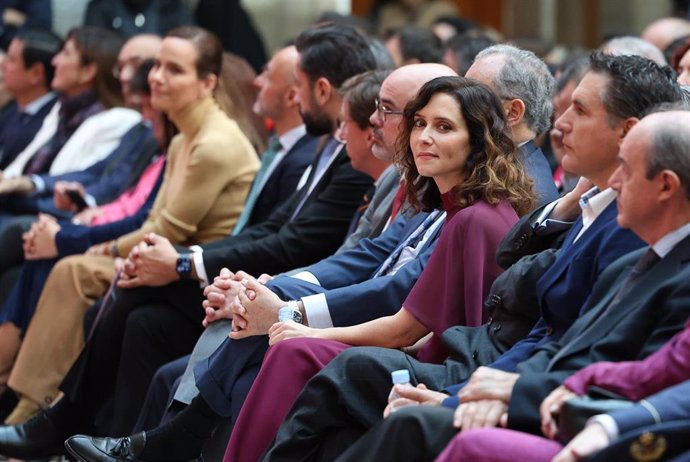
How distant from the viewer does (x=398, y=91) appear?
4285mm

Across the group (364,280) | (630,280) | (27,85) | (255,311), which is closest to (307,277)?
(364,280)

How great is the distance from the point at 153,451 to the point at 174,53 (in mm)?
2086

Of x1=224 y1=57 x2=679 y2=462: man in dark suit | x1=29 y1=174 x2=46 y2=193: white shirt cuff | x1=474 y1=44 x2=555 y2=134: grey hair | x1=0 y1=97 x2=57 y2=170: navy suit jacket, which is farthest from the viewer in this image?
x1=0 y1=97 x2=57 y2=170: navy suit jacket

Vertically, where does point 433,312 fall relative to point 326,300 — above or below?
above

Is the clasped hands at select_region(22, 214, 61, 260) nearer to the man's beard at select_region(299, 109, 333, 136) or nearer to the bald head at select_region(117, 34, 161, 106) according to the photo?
the bald head at select_region(117, 34, 161, 106)

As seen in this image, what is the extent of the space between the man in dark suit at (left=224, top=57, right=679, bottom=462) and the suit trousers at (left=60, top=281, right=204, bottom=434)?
1.53 metres

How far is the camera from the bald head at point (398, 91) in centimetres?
427

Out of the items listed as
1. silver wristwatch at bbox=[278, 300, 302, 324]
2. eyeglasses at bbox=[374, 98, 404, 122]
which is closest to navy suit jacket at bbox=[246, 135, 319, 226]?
eyeglasses at bbox=[374, 98, 404, 122]

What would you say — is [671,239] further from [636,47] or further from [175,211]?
[175,211]

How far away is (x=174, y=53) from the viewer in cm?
571

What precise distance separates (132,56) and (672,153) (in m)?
4.21

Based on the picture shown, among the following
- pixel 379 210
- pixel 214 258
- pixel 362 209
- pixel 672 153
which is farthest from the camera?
pixel 214 258

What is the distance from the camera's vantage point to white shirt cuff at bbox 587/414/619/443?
2.66 m

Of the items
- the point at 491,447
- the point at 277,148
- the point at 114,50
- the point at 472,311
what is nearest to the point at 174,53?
the point at 277,148
